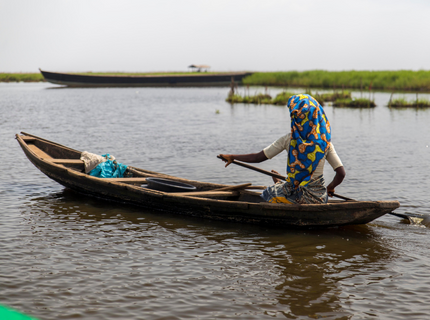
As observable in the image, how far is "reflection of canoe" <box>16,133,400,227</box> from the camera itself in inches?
221

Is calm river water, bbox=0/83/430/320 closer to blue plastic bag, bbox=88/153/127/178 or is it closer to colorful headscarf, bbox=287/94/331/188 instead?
blue plastic bag, bbox=88/153/127/178

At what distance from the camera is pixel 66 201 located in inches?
300

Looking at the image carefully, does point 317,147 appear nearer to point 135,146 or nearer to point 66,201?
point 66,201

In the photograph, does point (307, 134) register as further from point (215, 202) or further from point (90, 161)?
point (90, 161)

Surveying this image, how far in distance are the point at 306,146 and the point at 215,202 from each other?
5.03 ft

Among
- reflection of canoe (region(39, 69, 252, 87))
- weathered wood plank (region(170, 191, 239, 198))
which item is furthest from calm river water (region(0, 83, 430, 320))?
reflection of canoe (region(39, 69, 252, 87))

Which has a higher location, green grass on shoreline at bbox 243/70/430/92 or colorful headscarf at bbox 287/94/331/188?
green grass on shoreline at bbox 243/70/430/92

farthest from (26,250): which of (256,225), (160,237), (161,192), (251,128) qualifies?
(251,128)

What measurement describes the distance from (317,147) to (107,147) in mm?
9479

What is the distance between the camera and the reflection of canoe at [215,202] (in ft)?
18.4

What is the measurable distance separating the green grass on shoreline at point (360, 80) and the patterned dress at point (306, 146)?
3040 centimetres

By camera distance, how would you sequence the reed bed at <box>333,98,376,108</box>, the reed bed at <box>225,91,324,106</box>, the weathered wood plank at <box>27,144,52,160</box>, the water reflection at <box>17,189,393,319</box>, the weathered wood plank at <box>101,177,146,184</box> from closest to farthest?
1. the water reflection at <box>17,189,393,319</box>
2. the weathered wood plank at <box>101,177,146,184</box>
3. the weathered wood plank at <box>27,144,52,160</box>
4. the reed bed at <box>333,98,376,108</box>
5. the reed bed at <box>225,91,324,106</box>

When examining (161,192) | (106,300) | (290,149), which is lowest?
(106,300)

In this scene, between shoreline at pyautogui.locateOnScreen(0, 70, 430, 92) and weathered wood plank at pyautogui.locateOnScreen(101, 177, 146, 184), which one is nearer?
weathered wood plank at pyautogui.locateOnScreen(101, 177, 146, 184)
